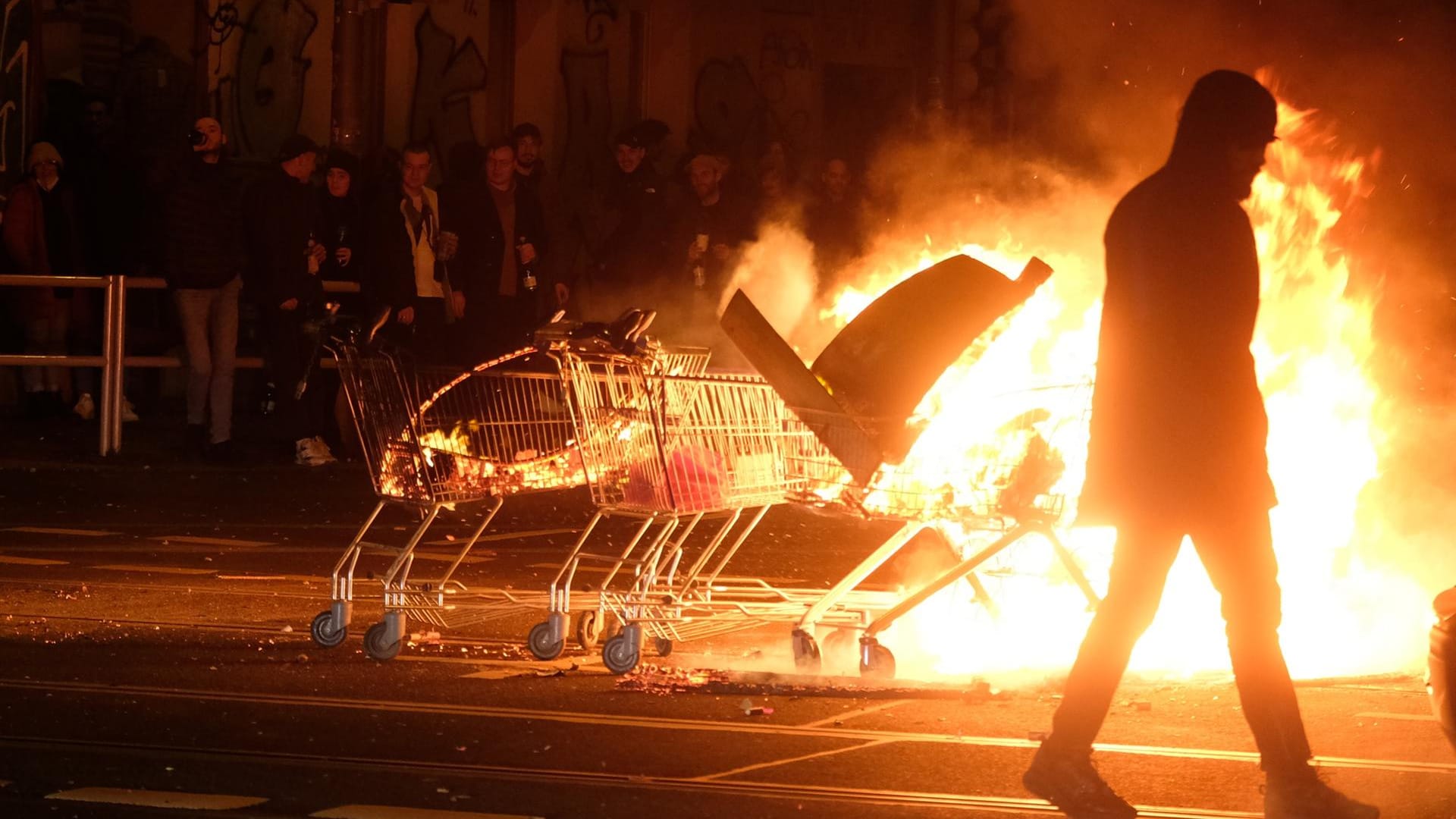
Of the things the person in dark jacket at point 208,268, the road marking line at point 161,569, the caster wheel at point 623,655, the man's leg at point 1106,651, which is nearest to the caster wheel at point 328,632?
the caster wheel at point 623,655

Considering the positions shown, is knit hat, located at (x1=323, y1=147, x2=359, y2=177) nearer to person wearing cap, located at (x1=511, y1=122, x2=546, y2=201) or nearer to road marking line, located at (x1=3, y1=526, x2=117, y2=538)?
person wearing cap, located at (x1=511, y1=122, x2=546, y2=201)

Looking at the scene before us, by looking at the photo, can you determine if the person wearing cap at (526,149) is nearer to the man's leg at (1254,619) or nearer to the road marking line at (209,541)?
the road marking line at (209,541)

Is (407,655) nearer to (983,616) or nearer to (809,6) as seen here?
(983,616)

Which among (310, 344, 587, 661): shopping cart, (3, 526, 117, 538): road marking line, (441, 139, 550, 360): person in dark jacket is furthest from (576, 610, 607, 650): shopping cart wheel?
(441, 139, 550, 360): person in dark jacket

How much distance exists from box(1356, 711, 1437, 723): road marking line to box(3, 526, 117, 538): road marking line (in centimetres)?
680

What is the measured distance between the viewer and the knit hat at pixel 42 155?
16.2m

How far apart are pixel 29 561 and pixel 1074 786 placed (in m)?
6.25

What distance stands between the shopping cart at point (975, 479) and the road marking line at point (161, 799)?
2449 mm

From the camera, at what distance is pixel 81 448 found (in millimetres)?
15125

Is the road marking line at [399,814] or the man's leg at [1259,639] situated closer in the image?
the road marking line at [399,814]

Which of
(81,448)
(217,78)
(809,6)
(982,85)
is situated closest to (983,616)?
(81,448)

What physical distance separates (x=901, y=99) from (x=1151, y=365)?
18.1 metres

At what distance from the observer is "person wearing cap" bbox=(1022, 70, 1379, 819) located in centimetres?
605

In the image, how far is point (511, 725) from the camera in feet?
23.2
